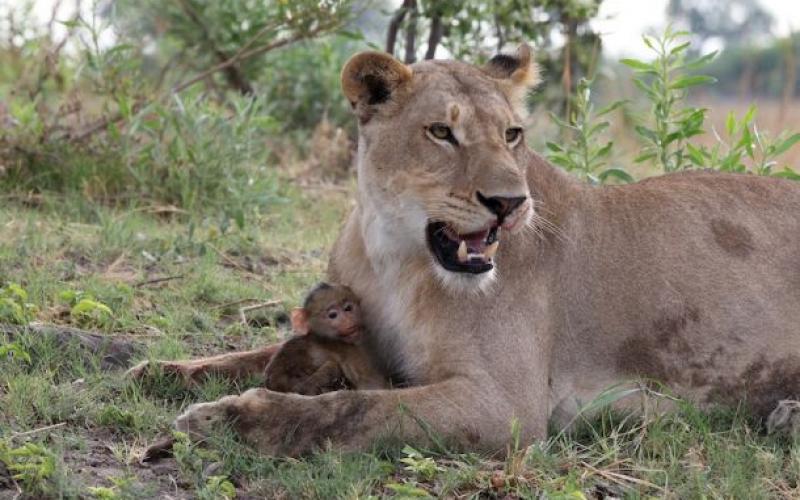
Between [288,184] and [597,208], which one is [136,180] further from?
[597,208]

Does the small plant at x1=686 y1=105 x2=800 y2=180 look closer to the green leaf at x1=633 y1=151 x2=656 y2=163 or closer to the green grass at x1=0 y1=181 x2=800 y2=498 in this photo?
the green leaf at x1=633 y1=151 x2=656 y2=163

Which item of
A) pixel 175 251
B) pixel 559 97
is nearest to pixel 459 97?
pixel 175 251

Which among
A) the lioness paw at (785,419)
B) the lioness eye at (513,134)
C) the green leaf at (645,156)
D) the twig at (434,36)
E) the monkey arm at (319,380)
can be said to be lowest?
the lioness paw at (785,419)

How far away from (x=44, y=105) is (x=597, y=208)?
4.10 metres

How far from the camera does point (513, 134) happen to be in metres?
4.04

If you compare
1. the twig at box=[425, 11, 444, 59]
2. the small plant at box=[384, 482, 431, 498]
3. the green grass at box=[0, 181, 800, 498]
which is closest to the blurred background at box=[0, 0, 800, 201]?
the twig at box=[425, 11, 444, 59]

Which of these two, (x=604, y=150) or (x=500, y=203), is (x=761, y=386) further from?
(x=604, y=150)

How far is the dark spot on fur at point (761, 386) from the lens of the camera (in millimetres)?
4164

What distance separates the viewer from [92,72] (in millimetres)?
7078

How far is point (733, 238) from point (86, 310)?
243 centimetres

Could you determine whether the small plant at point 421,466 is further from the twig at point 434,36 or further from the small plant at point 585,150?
the twig at point 434,36

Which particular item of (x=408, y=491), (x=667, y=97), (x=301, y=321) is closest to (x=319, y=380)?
(x=301, y=321)

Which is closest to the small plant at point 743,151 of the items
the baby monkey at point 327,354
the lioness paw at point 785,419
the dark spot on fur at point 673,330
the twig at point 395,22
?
the dark spot on fur at point 673,330

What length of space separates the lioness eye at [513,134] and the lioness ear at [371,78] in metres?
0.37
